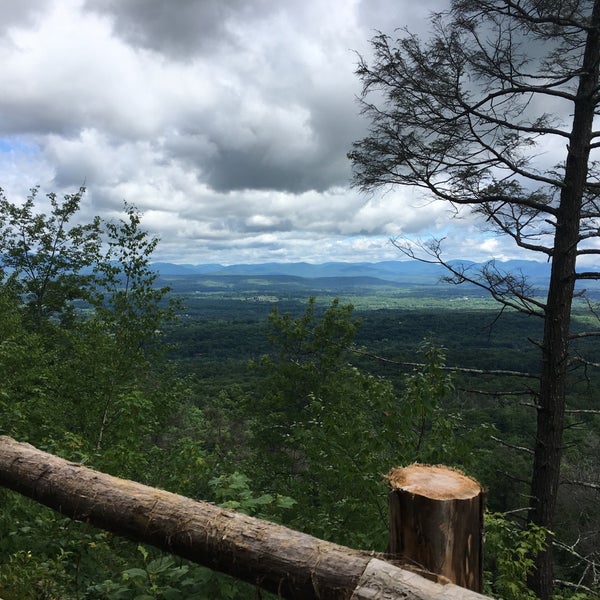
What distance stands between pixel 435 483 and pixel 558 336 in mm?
4712

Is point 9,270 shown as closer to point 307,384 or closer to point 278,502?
point 307,384

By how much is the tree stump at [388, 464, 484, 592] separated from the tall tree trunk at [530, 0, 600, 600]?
4559 mm

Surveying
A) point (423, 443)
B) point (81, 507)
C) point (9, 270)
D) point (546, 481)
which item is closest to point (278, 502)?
point (81, 507)

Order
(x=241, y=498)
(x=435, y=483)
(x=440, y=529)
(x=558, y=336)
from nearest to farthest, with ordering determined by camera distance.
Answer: (x=440, y=529) < (x=435, y=483) < (x=241, y=498) < (x=558, y=336)

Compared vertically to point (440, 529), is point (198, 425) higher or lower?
lower

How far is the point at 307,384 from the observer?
19.6 m

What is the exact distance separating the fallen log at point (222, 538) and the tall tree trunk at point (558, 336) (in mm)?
5041

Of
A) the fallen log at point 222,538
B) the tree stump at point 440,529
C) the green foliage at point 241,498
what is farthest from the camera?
the green foliage at point 241,498

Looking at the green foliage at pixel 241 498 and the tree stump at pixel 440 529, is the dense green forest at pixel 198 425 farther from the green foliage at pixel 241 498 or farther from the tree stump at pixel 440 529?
the tree stump at pixel 440 529

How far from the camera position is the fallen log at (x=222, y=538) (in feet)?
5.38

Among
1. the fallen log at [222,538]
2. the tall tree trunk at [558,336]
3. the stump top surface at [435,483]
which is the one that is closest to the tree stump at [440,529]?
the stump top surface at [435,483]

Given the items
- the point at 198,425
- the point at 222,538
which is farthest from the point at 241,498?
the point at 198,425

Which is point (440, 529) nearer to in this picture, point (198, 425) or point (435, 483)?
point (435, 483)

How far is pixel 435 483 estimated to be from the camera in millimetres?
2045
